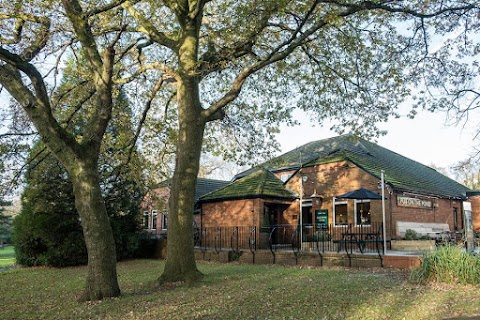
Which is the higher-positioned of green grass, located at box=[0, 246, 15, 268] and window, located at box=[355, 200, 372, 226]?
window, located at box=[355, 200, 372, 226]

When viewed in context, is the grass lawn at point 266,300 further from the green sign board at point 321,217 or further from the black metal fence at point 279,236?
the green sign board at point 321,217

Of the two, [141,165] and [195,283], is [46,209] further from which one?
[195,283]

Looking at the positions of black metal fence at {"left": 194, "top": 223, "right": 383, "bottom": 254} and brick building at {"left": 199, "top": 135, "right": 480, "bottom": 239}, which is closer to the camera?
black metal fence at {"left": 194, "top": 223, "right": 383, "bottom": 254}

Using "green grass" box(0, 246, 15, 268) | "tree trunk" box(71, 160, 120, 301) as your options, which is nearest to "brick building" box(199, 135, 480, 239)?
"green grass" box(0, 246, 15, 268)

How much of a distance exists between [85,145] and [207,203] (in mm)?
15378

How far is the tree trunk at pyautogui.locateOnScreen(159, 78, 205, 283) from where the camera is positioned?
33.3 ft

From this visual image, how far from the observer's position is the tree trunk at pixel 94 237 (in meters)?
8.52

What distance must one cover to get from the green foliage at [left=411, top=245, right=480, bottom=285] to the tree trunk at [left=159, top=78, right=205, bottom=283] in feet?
17.2

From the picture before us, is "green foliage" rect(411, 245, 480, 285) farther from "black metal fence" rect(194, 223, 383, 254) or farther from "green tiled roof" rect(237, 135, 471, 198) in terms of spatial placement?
"green tiled roof" rect(237, 135, 471, 198)

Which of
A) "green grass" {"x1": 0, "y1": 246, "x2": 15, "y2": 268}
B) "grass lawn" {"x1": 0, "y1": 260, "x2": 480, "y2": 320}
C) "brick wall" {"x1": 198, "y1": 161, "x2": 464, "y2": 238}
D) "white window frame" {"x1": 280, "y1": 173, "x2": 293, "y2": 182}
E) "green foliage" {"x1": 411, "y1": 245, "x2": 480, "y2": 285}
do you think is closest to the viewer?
"grass lawn" {"x1": 0, "y1": 260, "x2": 480, "y2": 320}

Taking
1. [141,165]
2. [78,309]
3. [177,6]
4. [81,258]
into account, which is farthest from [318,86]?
[81,258]

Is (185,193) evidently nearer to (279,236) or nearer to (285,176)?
(279,236)

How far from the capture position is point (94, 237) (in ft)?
28.1

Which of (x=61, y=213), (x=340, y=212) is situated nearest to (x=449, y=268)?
(x=340, y=212)
